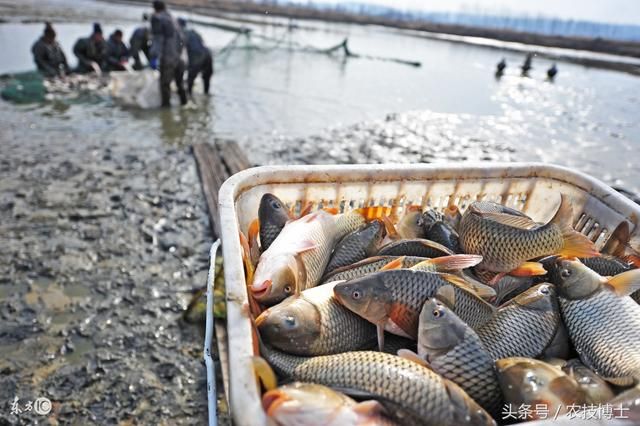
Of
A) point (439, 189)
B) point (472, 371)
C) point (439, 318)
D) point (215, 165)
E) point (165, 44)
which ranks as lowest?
point (215, 165)

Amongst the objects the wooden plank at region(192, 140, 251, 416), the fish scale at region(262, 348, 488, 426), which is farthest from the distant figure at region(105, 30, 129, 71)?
the fish scale at region(262, 348, 488, 426)

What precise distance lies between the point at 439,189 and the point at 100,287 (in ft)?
10.1

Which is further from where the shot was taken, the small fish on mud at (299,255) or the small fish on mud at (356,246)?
the small fish on mud at (356,246)

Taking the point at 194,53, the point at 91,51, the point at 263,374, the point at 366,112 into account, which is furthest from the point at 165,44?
the point at 263,374

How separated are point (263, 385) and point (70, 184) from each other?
220 inches

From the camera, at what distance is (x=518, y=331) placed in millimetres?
1784

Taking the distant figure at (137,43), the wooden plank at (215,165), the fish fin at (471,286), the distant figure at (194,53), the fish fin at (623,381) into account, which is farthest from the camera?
the distant figure at (137,43)

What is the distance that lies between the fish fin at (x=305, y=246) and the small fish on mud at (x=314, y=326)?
0.23 metres

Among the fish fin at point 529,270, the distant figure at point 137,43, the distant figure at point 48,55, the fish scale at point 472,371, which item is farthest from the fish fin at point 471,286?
the distant figure at point 137,43

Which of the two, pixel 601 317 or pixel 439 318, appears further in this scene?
pixel 601 317

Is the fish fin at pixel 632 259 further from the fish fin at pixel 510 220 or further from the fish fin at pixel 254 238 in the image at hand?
the fish fin at pixel 254 238

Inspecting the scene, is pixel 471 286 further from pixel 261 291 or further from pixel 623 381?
pixel 261 291

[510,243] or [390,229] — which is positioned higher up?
[510,243]

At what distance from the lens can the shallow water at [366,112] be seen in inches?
342
